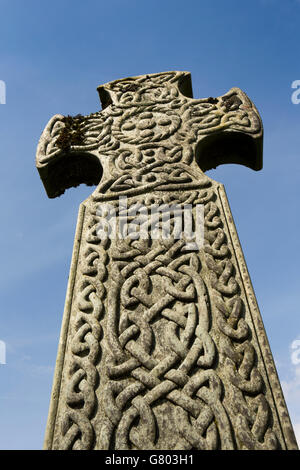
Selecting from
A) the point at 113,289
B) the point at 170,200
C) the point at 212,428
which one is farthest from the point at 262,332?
the point at 170,200

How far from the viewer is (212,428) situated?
1.54 meters

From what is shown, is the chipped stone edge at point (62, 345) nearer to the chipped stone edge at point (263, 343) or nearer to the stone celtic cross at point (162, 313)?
the stone celtic cross at point (162, 313)

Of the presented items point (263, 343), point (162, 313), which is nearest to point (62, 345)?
point (162, 313)

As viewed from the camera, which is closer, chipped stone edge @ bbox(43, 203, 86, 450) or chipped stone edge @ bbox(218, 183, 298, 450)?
chipped stone edge @ bbox(218, 183, 298, 450)

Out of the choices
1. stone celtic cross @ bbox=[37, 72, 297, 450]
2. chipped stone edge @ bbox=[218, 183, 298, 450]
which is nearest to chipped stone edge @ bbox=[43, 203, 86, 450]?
stone celtic cross @ bbox=[37, 72, 297, 450]

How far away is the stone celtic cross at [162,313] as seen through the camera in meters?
1.59

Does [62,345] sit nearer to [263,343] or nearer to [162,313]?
[162,313]

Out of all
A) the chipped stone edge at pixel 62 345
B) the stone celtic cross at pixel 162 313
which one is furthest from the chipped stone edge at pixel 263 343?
the chipped stone edge at pixel 62 345

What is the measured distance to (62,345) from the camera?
194 centimetres

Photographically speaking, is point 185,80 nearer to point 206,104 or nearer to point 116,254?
point 206,104

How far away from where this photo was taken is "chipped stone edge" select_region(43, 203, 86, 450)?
166 centimetres

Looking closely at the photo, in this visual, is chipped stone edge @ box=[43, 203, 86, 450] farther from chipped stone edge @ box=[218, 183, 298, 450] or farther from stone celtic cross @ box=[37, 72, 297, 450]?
chipped stone edge @ box=[218, 183, 298, 450]

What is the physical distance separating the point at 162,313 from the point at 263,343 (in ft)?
1.76
